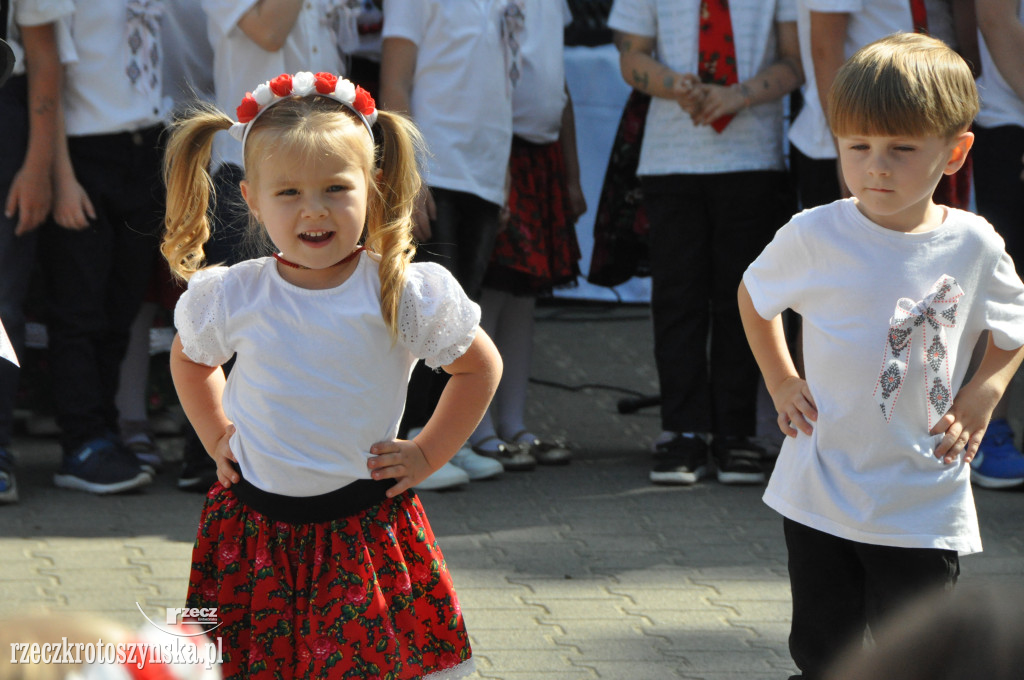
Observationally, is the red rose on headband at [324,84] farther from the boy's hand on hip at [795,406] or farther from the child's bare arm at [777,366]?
the boy's hand on hip at [795,406]

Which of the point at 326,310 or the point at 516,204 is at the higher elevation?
the point at 326,310

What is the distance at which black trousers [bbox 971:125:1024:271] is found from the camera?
461 cm

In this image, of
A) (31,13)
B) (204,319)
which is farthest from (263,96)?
(31,13)

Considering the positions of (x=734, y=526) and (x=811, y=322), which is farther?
(x=734, y=526)

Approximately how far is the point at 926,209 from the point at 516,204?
255 centimetres

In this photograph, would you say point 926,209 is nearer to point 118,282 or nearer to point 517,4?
point 517,4

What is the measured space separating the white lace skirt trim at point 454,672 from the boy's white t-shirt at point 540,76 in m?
2.77

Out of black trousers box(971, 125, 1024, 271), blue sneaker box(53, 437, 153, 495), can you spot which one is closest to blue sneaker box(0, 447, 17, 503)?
blue sneaker box(53, 437, 153, 495)

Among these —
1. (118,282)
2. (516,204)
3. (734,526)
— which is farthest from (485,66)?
(734,526)

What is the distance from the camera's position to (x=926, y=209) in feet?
8.33

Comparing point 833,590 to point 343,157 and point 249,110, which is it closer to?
point 343,157

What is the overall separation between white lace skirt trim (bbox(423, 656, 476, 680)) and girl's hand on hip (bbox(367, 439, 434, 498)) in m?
0.34

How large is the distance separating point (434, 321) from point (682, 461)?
2525 millimetres

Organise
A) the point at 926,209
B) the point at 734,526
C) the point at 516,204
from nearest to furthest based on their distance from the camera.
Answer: the point at 926,209, the point at 734,526, the point at 516,204
